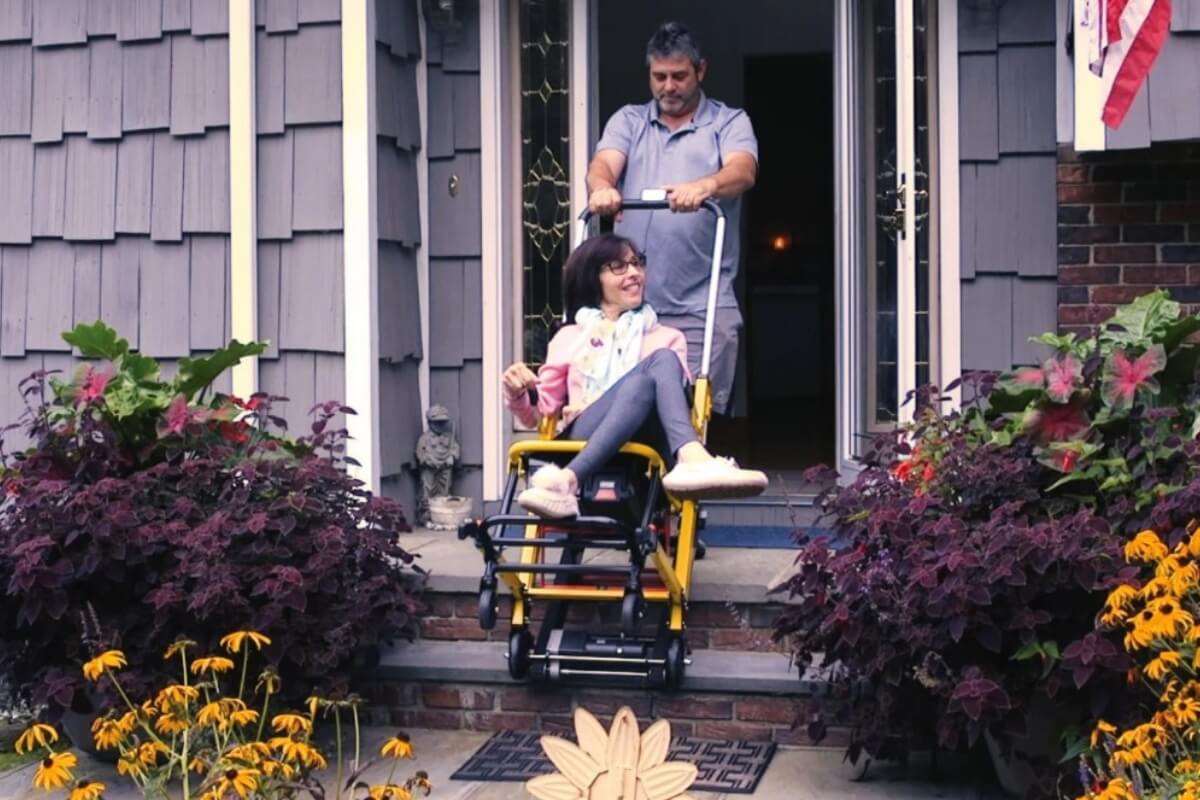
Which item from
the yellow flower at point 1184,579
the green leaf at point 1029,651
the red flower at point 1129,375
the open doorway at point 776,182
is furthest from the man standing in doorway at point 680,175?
the open doorway at point 776,182

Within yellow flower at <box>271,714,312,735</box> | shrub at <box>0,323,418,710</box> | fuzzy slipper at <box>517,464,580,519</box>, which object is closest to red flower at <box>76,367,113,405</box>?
shrub at <box>0,323,418,710</box>

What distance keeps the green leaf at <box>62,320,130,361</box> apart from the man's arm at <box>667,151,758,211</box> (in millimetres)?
1722

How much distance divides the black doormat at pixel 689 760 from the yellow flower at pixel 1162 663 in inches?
50.7

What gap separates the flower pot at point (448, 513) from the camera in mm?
6574

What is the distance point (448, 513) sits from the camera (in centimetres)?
657

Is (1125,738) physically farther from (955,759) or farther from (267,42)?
(267,42)

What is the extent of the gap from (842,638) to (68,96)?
3956 millimetres

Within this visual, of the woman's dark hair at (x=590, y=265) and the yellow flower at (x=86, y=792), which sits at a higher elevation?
the woman's dark hair at (x=590, y=265)

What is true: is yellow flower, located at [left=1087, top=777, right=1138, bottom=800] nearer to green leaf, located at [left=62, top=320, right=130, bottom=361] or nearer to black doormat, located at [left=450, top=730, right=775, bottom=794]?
black doormat, located at [left=450, top=730, right=775, bottom=794]

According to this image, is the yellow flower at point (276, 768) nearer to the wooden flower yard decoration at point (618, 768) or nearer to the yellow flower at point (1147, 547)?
the wooden flower yard decoration at point (618, 768)

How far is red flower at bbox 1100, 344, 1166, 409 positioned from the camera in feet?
13.7

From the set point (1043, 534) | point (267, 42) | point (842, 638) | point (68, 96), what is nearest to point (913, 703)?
point (842, 638)

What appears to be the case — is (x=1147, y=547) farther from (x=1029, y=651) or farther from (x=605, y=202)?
(x=605, y=202)

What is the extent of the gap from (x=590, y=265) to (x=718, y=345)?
701mm
